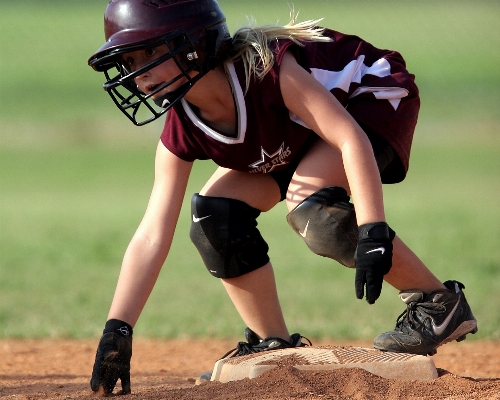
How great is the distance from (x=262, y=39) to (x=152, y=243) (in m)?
0.98

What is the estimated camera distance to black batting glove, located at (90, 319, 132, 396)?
3309 mm

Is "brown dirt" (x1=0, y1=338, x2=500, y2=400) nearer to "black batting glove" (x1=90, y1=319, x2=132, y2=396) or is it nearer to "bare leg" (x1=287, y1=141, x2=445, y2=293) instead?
"black batting glove" (x1=90, y1=319, x2=132, y2=396)

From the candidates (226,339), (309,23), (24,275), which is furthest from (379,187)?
(24,275)

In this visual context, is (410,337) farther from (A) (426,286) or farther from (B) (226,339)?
(B) (226,339)

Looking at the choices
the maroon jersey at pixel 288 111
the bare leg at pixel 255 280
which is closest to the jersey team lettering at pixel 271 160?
the maroon jersey at pixel 288 111

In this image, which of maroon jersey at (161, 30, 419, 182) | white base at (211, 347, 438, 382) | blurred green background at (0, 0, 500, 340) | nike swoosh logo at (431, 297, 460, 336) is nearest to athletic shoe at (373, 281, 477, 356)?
nike swoosh logo at (431, 297, 460, 336)

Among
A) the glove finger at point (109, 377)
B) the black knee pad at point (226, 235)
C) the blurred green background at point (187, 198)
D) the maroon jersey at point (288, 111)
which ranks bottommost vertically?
the blurred green background at point (187, 198)

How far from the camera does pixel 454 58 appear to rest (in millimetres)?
35156

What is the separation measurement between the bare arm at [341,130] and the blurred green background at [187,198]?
1.10 m

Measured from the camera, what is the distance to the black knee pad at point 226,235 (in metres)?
3.65

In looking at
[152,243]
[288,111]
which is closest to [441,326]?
[288,111]

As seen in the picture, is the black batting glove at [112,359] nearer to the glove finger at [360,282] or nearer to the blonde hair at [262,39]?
the glove finger at [360,282]

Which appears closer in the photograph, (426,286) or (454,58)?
(426,286)

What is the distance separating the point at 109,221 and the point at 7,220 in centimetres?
165
